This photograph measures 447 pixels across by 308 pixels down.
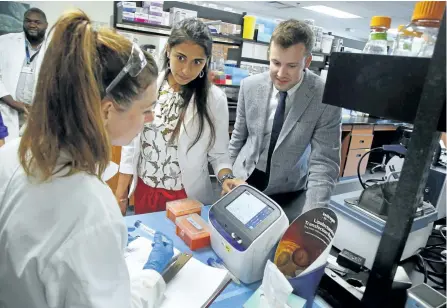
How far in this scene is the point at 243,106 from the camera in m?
1.64

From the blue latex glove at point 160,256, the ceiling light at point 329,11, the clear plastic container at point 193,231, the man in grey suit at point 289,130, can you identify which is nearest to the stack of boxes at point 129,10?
the man in grey suit at point 289,130

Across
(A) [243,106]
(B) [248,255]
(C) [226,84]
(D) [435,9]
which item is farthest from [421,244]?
(C) [226,84]

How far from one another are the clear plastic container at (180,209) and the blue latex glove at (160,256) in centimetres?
24

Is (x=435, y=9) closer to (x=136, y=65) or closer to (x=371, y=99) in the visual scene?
(x=371, y=99)

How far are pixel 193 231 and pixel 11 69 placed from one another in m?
3.39

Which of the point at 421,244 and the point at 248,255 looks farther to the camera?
the point at 421,244

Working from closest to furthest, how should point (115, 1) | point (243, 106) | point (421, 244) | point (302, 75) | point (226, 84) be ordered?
1. point (421, 244)
2. point (302, 75)
3. point (243, 106)
4. point (115, 1)
5. point (226, 84)

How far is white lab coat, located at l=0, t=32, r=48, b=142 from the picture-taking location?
318 cm

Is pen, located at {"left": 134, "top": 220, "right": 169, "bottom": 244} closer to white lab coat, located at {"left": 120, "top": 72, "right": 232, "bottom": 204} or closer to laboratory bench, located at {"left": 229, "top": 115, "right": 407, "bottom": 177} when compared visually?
A: white lab coat, located at {"left": 120, "top": 72, "right": 232, "bottom": 204}

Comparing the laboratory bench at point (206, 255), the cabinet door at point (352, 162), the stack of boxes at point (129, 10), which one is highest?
the stack of boxes at point (129, 10)

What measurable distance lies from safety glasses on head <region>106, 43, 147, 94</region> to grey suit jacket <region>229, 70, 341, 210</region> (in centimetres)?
86

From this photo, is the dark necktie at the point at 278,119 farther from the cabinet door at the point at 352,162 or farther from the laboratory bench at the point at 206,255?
the cabinet door at the point at 352,162

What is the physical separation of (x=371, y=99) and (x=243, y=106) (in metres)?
1.00

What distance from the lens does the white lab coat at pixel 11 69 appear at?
10.4 feet
